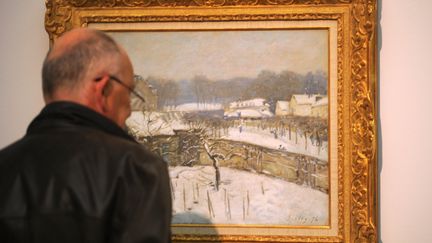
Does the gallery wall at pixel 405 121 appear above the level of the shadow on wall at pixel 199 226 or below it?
above

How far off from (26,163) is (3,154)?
0.06 metres

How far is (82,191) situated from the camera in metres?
0.87

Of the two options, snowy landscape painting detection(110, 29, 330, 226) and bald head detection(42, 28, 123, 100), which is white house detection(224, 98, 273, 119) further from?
bald head detection(42, 28, 123, 100)

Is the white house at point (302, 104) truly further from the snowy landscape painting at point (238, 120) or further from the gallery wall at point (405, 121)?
the gallery wall at point (405, 121)

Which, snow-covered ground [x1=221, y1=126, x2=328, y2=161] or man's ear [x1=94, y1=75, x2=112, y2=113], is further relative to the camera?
snow-covered ground [x1=221, y1=126, x2=328, y2=161]

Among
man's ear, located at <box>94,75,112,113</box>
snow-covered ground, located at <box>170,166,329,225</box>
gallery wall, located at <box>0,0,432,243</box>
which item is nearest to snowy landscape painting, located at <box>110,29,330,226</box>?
snow-covered ground, located at <box>170,166,329,225</box>

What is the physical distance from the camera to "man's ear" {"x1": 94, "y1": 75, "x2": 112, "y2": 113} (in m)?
0.95

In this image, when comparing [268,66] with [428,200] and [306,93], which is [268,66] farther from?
[428,200]

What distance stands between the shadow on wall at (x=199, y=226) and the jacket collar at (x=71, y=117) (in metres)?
0.60

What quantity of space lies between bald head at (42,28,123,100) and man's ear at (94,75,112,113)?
0.01 m

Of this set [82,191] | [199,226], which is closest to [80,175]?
[82,191]

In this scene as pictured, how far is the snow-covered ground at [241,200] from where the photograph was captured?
1.44 m

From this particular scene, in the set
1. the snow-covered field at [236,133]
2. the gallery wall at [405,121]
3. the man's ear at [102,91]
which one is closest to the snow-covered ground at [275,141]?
the snow-covered field at [236,133]

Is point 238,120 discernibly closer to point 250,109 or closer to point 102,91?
point 250,109
